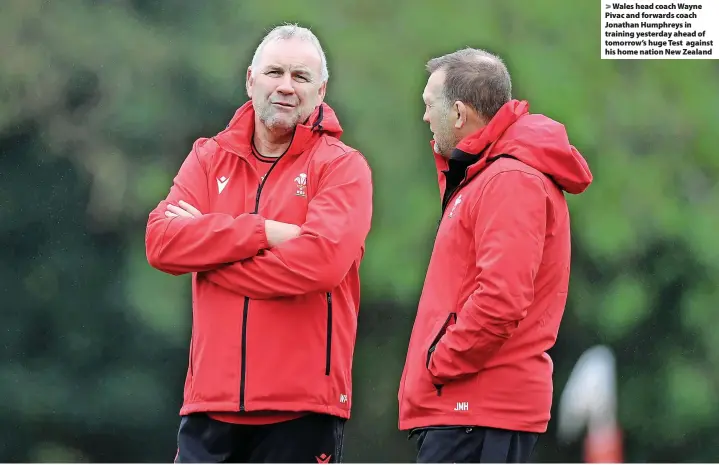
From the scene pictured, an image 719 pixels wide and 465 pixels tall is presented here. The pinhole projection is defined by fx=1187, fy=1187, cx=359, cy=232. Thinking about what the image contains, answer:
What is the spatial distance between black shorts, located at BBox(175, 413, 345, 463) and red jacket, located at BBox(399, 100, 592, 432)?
0.24 meters

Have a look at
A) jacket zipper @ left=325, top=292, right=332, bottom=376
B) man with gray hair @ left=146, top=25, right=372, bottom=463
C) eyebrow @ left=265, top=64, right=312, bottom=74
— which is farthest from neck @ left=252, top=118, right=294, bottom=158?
jacket zipper @ left=325, top=292, right=332, bottom=376

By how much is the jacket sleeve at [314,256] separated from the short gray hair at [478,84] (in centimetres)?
38

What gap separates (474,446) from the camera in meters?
2.87

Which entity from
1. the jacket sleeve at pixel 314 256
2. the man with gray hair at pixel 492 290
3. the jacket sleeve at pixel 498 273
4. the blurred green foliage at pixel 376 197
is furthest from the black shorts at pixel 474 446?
the blurred green foliage at pixel 376 197

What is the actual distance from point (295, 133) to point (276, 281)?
44 cm

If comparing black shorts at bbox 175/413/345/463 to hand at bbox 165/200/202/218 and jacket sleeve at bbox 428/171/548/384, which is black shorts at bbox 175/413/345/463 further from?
hand at bbox 165/200/202/218

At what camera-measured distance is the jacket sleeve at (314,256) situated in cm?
303

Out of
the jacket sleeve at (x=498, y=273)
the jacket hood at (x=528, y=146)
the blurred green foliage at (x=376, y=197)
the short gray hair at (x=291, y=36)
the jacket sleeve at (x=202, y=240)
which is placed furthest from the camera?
the blurred green foliage at (x=376, y=197)

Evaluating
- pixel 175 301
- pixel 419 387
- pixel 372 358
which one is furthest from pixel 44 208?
pixel 419 387

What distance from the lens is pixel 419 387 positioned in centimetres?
293

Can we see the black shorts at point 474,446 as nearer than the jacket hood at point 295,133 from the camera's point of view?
Yes

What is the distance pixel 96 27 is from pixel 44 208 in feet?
3.94

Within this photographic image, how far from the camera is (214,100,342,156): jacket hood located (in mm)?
3229

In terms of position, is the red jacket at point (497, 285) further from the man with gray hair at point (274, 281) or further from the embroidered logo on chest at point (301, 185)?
the embroidered logo on chest at point (301, 185)
